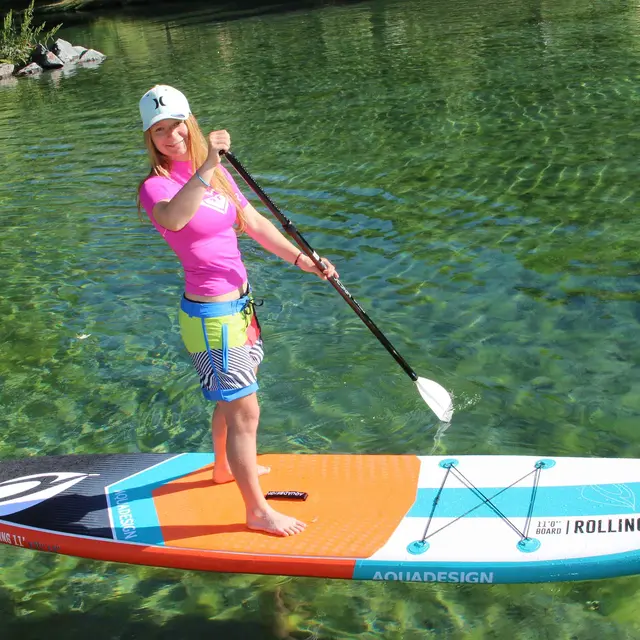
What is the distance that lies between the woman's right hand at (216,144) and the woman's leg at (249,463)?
3.68ft

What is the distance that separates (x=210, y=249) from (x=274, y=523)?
1.41 m

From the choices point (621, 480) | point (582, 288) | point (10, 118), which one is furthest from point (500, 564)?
point (10, 118)

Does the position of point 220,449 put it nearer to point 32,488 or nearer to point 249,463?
point 249,463

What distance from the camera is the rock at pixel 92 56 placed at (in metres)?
25.5

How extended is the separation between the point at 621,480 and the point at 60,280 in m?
6.01

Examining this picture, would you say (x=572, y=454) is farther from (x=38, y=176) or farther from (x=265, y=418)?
(x=38, y=176)

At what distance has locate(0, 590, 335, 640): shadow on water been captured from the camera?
4.02m

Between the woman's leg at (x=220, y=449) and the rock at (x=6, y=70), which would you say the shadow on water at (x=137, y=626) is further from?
the rock at (x=6, y=70)

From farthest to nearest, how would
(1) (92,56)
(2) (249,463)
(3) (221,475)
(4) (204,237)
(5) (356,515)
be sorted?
(1) (92,56) → (3) (221,475) → (5) (356,515) → (2) (249,463) → (4) (204,237)

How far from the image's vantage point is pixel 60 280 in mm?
8453

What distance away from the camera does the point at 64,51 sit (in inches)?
1008

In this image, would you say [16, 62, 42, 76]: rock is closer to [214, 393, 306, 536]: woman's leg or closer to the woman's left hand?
the woman's left hand

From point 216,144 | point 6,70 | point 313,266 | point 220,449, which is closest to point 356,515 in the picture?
point 220,449

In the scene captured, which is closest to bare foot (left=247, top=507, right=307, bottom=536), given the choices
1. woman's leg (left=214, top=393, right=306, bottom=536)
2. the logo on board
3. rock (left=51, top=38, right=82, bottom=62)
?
woman's leg (left=214, top=393, right=306, bottom=536)
